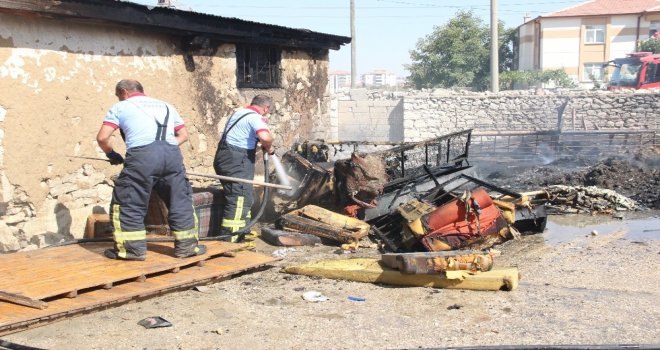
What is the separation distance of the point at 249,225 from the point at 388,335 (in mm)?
2845

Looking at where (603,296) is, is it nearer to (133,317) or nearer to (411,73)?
(133,317)

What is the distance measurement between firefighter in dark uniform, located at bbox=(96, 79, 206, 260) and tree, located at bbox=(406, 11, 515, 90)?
40.6 metres

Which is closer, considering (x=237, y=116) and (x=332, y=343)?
(x=332, y=343)

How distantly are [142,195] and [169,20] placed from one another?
10.0ft

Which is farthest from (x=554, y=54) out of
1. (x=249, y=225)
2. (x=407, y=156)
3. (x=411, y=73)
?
(x=249, y=225)

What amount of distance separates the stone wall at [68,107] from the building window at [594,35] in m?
42.4

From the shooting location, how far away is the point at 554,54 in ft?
149

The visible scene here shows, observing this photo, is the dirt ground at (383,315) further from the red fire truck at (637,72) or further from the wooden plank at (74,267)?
the red fire truck at (637,72)

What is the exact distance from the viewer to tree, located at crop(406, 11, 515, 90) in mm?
44562

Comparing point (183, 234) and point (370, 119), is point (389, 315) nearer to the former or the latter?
point (183, 234)

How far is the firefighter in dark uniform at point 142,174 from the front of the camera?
17.9ft

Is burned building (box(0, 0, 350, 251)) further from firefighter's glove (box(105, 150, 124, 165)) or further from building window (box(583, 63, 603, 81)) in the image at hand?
building window (box(583, 63, 603, 81))

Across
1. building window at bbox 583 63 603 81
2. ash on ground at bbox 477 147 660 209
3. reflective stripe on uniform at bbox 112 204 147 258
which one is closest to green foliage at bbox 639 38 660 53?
building window at bbox 583 63 603 81

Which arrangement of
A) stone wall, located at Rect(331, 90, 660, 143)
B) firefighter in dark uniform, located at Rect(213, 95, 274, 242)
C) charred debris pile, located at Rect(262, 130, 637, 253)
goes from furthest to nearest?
stone wall, located at Rect(331, 90, 660, 143), firefighter in dark uniform, located at Rect(213, 95, 274, 242), charred debris pile, located at Rect(262, 130, 637, 253)
